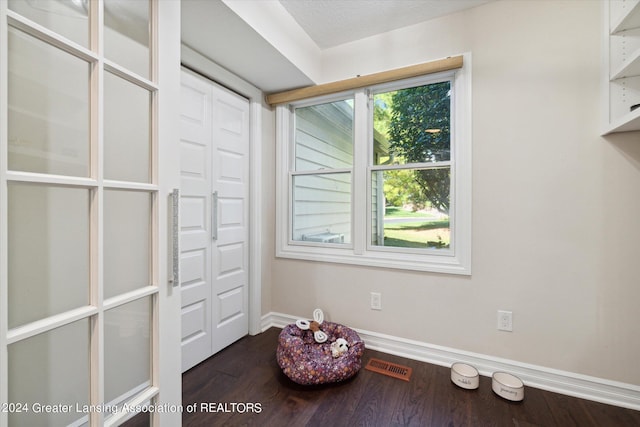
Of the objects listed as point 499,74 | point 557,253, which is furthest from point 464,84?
point 557,253

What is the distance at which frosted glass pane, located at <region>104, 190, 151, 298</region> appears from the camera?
0.94 meters

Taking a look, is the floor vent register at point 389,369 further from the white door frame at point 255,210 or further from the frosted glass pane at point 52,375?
the frosted glass pane at point 52,375

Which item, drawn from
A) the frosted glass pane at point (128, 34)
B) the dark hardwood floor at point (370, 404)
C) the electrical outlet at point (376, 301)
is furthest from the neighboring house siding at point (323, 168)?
the frosted glass pane at point (128, 34)

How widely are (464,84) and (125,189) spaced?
210 cm

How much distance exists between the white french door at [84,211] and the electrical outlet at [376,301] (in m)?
1.50

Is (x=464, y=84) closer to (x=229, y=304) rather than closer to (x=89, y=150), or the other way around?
(x=89, y=150)

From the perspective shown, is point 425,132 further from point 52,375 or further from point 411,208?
point 52,375

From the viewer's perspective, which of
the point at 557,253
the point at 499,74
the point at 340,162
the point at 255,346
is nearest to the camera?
the point at 557,253

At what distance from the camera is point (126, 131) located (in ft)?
3.30

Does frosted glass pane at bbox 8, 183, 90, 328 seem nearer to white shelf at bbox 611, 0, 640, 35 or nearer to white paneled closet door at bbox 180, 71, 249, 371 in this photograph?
white paneled closet door at bbox 180, 71, 249, 371

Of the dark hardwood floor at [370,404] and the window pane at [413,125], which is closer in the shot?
→ the dark hardwood floor at [370,404]

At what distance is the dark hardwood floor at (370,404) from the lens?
4.75 feet

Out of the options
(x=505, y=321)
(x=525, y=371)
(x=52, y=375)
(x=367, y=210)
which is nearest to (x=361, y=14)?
(x=367, y=210)

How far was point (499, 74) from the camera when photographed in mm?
1836
